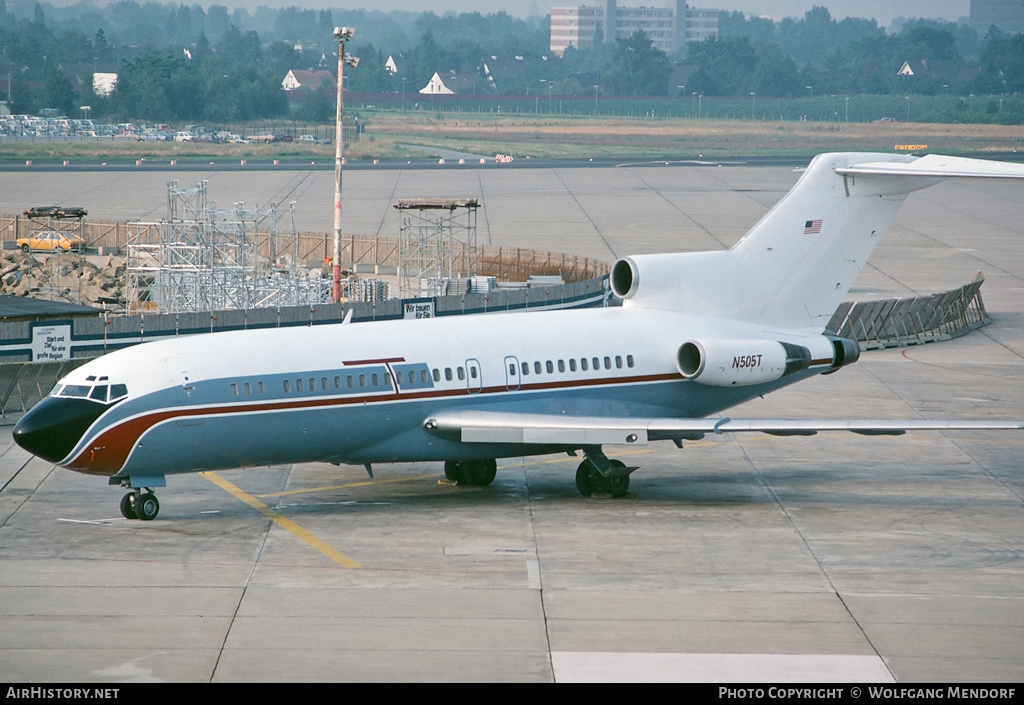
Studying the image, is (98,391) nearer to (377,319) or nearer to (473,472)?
(473,472)

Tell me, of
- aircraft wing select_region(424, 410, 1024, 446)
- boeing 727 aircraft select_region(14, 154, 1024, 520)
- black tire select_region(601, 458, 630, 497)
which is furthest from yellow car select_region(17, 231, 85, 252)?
black tire select_region(601, 458, 630, 497)

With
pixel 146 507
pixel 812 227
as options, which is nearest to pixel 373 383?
pixel 146 507

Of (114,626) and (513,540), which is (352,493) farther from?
(114,626)

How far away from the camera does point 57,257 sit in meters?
54.4

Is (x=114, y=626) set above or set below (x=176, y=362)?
below

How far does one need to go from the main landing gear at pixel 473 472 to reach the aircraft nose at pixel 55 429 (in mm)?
7969

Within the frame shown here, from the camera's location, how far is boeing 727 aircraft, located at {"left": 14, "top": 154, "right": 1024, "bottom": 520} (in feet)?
82.3

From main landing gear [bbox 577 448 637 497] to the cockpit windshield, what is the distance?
9.44 metres

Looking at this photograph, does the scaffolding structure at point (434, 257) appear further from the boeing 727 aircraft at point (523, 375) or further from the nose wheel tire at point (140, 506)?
the nose wheel tire at point (140, 506)

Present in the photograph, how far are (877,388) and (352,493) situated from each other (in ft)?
61.7

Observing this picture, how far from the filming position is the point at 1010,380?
140 feet

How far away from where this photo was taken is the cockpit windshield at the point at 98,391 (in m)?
24.8

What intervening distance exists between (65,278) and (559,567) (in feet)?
142

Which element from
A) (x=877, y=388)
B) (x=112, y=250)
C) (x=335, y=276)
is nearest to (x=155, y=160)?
(x=112, y=250)
